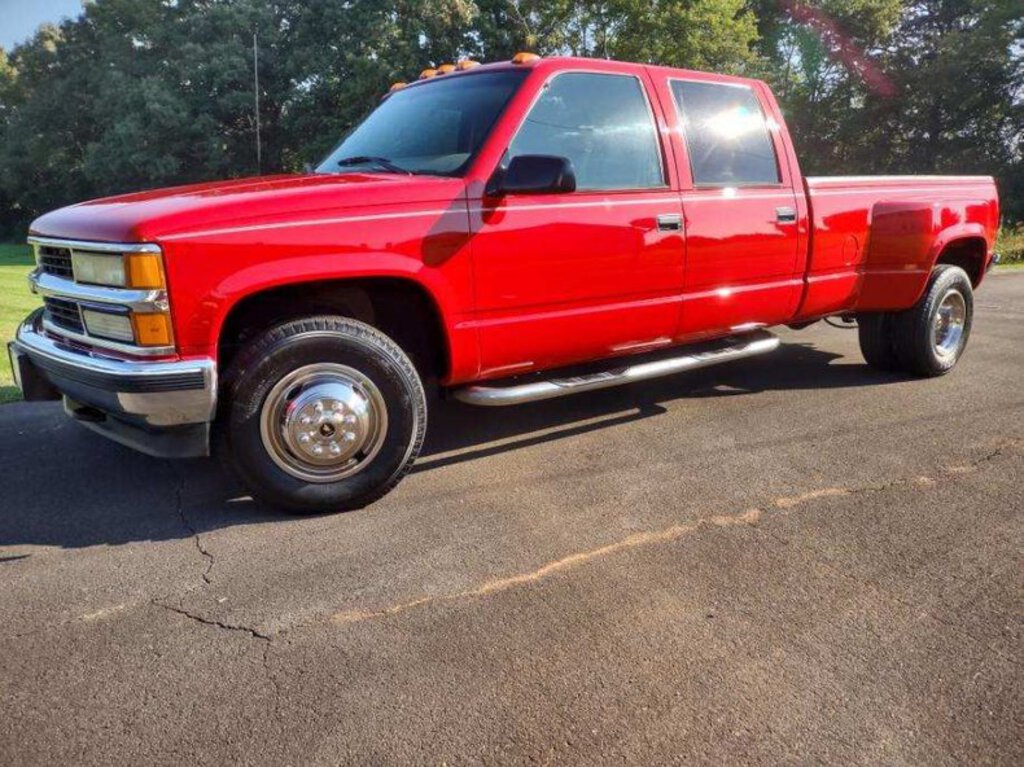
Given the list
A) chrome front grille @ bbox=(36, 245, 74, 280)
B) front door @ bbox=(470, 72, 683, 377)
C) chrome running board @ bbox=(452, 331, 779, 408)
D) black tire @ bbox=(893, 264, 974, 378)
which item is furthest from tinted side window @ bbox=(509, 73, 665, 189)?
black tire @ bbox=(893, 264, 974, 378)

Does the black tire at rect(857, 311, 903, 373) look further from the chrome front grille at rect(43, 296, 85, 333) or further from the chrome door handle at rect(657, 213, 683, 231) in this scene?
the chrome front grille at rect(43, 296, 85, 333)

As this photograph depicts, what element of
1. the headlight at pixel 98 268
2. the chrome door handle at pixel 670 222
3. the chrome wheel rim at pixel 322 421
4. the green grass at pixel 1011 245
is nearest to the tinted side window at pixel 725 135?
the chrome door handle at pixel 670 222

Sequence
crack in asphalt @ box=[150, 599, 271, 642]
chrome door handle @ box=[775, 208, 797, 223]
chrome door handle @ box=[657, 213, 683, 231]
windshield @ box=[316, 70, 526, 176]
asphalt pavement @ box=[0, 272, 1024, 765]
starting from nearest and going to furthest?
asphalt pavement @ box=[0, 272, 1024, 765]
crack in asphalt @ box=[150, 599, 271, 642]
windshield @ box=[316, 70, 526, 176]
chrome door handle @ box=[657, 213, 683, 231]
chrome door handle @ box=[775, 208, 797, 223]

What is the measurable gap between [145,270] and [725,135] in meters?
3.37

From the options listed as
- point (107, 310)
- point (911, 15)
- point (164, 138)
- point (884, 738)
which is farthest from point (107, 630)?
point (911, 15)

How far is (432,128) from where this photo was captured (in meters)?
4.20

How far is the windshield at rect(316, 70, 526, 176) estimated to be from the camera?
12.9 ft

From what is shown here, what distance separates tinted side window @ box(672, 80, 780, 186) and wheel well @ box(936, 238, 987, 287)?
2.01 m

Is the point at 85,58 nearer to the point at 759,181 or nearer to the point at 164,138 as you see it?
the point at 164,138

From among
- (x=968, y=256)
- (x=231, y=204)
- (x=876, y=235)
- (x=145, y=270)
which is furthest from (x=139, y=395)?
(x=968, y=256)

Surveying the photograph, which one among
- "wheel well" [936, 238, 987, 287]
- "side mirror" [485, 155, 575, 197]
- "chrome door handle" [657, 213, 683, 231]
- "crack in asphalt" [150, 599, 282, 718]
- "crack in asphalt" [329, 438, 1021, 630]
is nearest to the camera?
"crack in asphalt" [150, 599, 282, 718]

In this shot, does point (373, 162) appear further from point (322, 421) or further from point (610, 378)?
point (610, 378)

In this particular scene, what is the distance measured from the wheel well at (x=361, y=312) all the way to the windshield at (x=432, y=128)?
63cm

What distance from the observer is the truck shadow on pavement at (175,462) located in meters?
3.42
